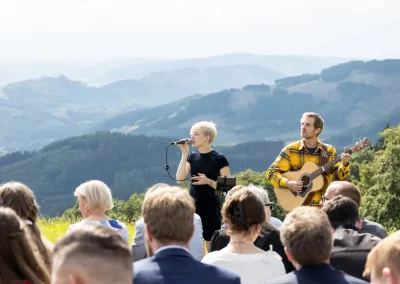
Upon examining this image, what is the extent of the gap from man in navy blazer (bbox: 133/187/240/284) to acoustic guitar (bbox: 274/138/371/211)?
4.69 metres

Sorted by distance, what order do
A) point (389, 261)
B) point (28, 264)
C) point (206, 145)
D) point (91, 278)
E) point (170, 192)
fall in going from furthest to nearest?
Result: point (206, 145) → point (170, 192) → point (28, 264) → point (389, 261) → point (91, 278)

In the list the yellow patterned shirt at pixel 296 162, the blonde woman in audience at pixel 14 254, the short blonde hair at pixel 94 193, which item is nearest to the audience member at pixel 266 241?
the short blonde hair at pixel 94 193

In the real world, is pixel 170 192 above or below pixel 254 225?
above

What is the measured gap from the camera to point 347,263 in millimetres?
4184

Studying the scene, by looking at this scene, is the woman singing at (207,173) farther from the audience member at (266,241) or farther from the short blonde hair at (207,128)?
the audience member at (266,241)

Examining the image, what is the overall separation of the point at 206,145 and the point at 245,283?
368cm

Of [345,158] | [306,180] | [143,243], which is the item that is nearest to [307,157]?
[306,180]

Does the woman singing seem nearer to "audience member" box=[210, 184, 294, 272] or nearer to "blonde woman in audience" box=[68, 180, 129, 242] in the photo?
"blonde woman in audience" box=[68, 180, 129, 242]

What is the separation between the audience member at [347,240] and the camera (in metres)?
4.18

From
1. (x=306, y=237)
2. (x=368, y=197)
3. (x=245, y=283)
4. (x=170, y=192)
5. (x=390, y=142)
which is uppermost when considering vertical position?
(x=170, y=192)

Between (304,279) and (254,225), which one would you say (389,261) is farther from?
(254,225)

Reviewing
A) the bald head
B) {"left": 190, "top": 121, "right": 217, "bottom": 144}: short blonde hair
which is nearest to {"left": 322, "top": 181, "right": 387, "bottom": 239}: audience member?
the bald head

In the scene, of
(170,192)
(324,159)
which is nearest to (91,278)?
(170,192)

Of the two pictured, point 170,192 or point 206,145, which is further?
point 206,145
